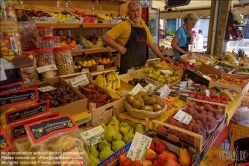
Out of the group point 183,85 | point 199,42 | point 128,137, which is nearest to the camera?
point 128,137

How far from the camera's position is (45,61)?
169 cm

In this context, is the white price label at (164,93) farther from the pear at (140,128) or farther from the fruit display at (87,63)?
the fruit display at (87,63)

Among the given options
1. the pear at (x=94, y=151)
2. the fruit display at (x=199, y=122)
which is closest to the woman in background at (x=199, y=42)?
the fruit display at (x=199, y=122)

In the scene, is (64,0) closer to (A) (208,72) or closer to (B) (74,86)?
(B) (74,86)

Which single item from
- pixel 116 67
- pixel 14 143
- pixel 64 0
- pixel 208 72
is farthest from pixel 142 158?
pixel 64 0

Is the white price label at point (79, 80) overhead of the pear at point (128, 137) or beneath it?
overhead

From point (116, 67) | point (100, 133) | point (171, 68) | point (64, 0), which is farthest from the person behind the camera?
point (116, 67)

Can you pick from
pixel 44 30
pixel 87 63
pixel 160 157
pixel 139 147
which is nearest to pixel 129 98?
pixel 139 147

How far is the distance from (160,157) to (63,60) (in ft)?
4.20

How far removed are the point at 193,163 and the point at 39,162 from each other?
86cm

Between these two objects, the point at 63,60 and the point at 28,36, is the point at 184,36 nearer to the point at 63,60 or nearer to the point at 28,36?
the point at 63,60

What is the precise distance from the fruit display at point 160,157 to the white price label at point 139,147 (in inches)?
1.3

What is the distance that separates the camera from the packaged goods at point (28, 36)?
149 cm

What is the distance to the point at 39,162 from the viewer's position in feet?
2.78
